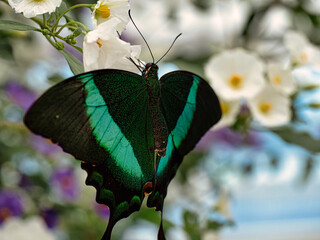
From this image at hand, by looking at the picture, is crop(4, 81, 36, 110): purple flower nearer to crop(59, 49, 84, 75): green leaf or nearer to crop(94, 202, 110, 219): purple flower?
crop(94, 202, 110, 219): purple flower

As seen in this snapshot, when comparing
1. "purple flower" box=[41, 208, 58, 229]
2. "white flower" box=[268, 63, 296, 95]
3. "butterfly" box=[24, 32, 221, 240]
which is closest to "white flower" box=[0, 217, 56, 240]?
"purple flower" box=[41, 208, 58, 229]

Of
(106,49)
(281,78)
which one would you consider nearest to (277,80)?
(281,78)

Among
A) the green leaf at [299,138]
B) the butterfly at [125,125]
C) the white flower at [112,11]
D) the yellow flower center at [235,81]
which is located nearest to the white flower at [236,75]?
the yellow flower center at [235,81]

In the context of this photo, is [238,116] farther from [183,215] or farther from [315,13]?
[315,13]

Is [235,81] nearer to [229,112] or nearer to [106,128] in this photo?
[229,112]

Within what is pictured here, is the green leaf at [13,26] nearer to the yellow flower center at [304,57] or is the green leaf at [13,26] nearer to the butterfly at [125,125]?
the butterfly at [125,125]

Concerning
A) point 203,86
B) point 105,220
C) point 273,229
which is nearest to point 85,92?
point 203,86
